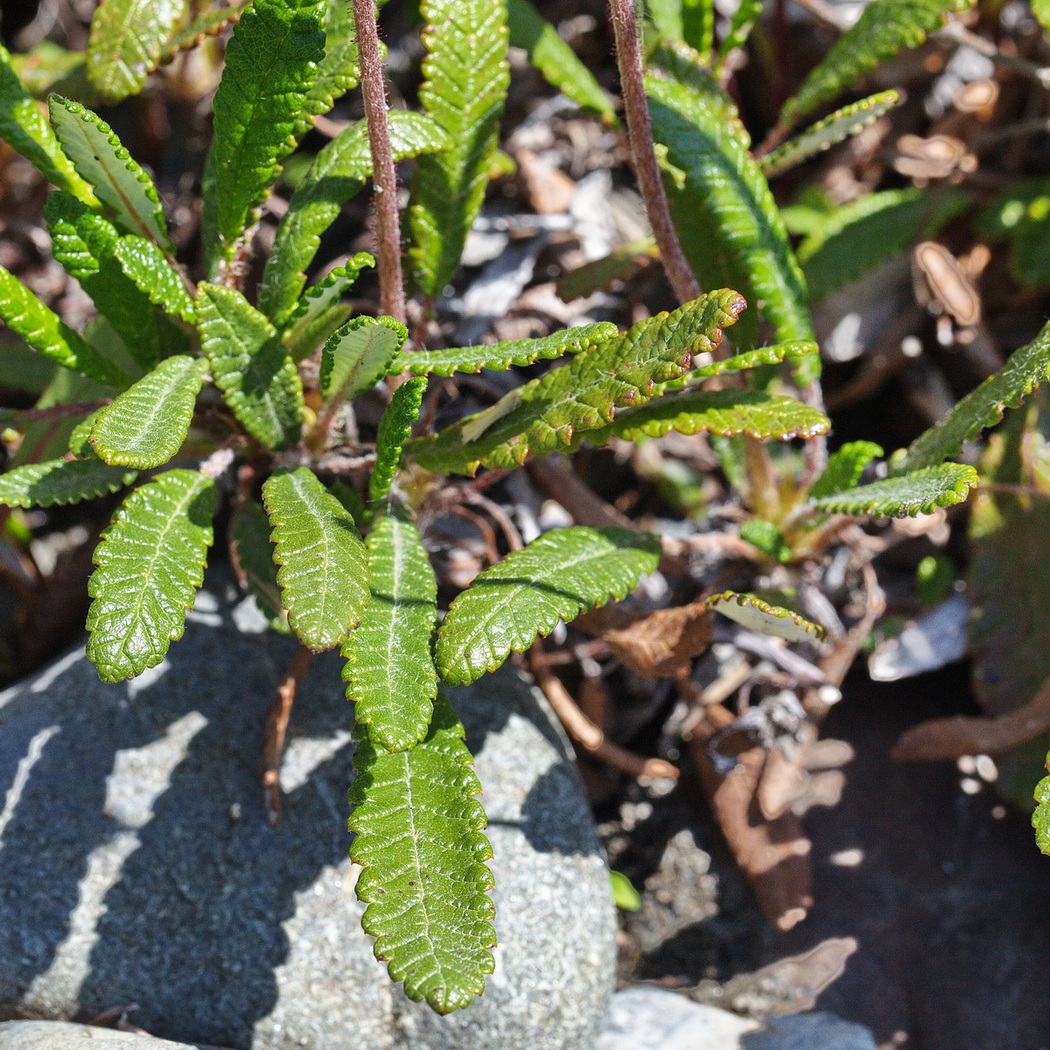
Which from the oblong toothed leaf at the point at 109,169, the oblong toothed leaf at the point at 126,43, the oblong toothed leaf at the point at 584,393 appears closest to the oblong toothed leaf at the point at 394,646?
the oblong toothed leaf at the point at 584,393

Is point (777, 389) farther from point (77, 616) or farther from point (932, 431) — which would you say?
point (77, 616)

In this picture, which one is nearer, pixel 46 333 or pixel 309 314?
pixel 46 333

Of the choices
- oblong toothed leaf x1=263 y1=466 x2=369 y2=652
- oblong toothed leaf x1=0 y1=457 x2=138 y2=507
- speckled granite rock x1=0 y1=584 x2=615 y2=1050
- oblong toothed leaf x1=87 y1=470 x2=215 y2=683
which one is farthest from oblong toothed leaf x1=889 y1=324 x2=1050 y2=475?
oblong toothed leaf x1=0 y1=457 x2=138 y2=507

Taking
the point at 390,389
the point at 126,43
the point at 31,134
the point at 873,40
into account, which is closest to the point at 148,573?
the point at 390,389

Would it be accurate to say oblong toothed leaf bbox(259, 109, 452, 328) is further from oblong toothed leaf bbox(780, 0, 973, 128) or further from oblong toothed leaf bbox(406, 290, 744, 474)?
oblong toothed leaf bbox(780, 0, 973, 128)

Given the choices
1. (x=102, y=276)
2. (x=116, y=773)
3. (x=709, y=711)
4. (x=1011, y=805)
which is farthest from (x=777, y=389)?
(x=116, y=773)

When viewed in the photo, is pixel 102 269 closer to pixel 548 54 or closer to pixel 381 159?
pixel 381 159

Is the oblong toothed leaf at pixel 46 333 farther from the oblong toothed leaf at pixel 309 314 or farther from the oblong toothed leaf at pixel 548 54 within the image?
the oblong toothed leaf at pixel 548 54
